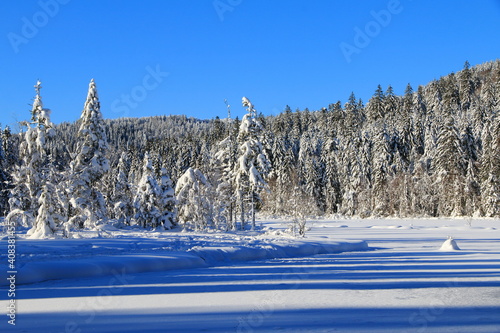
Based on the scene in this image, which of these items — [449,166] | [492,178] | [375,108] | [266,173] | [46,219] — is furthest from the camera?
[375,108]

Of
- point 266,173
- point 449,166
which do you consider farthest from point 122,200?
point 449,166

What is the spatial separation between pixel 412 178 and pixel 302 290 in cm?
5501

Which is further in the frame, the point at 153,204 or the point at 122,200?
the point at 122,200

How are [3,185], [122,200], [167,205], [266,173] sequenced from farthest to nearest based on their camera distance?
[3,185], [122,200], [266,173], [167,205]

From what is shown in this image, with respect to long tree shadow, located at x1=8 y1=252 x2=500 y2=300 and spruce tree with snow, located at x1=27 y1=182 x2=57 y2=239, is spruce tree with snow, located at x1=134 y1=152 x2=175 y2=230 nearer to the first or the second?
spruce tree with snow, located at x1=27 y1=182 x2=57 y2=239

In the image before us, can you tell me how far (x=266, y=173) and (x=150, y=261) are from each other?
83.3 feet

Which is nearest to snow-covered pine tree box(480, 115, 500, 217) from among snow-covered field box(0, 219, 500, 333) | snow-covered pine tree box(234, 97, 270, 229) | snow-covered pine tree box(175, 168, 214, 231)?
snow-covered pine tree box(234, 97, 270, 229)

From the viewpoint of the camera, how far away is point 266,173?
3612 centimetres

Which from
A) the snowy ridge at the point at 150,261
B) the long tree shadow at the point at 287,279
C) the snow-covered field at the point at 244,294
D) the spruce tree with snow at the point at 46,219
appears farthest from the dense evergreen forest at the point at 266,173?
the long tree shadow at the point at 287,279

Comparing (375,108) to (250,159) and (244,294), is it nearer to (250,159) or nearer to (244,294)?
(250,159)

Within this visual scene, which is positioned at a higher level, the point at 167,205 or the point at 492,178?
the point at 492,178

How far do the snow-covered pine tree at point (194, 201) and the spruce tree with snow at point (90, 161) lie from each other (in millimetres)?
6857

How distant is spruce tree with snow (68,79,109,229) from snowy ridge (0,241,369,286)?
61.1 feet

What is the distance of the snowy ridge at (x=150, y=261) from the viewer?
30.0ft
